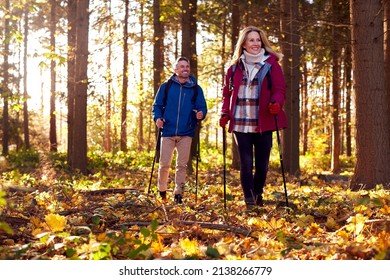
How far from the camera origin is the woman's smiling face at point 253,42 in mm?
5576

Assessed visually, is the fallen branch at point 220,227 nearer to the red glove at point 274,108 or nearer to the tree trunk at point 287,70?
the red glove at point 274,108

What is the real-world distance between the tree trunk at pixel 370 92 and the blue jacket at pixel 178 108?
2.35m

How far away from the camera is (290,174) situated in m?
12.4

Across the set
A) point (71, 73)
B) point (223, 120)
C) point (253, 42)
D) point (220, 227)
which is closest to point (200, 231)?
point (220, 227)

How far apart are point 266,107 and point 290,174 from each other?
23.4 ft

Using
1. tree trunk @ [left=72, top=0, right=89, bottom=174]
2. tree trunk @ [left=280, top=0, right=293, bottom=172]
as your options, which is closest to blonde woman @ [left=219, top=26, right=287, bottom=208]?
tree trunk @ [left=280, top=0, right=293, bottom=172]

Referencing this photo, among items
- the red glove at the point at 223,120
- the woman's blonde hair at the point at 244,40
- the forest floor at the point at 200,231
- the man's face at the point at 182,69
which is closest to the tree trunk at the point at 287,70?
the man's face at the point at 182,69

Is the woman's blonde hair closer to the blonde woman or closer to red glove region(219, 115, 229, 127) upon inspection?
the blonde woman

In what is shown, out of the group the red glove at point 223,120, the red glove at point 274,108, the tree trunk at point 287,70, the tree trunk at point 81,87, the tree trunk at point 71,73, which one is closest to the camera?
the red glove at point 274,108

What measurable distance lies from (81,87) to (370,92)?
7364 mm

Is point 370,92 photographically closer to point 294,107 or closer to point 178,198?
point 178,198

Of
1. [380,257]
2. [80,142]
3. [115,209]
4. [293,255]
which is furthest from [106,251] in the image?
A: [80,142]

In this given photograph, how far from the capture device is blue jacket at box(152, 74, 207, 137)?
6812mm

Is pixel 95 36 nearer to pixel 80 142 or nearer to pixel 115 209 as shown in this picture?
pixel 80 142
